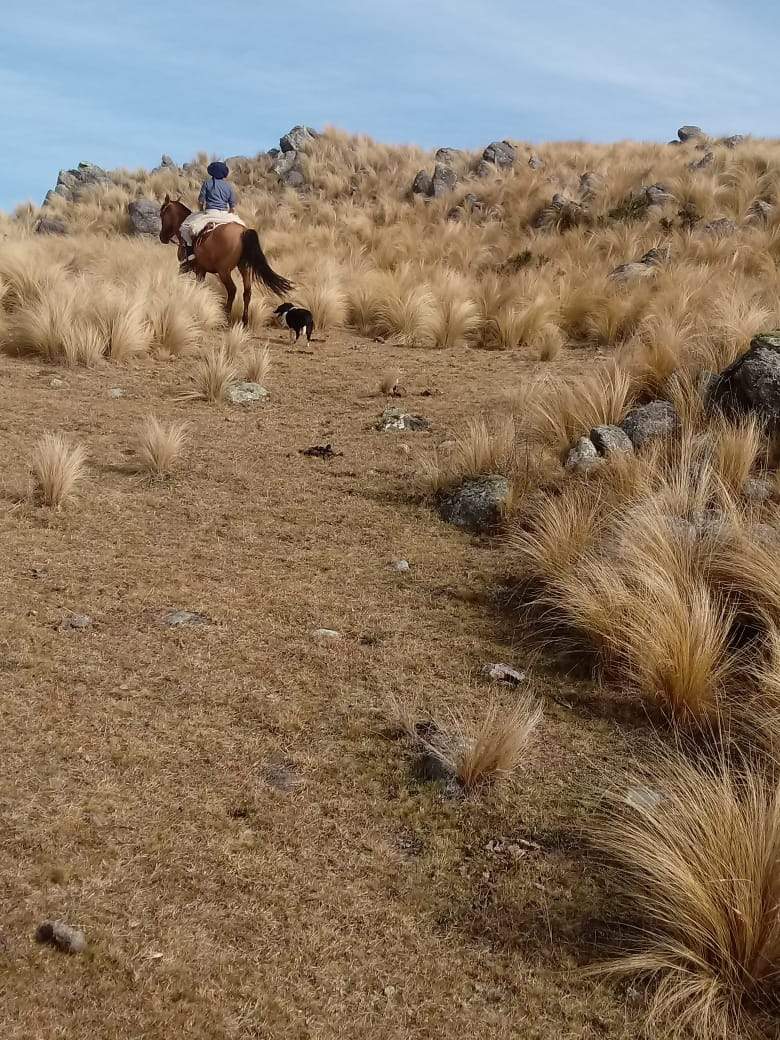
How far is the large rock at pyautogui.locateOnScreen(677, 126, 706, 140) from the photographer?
25.6 meters

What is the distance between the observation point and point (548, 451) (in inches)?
204

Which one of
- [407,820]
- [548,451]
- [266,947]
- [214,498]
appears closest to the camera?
[266,947]

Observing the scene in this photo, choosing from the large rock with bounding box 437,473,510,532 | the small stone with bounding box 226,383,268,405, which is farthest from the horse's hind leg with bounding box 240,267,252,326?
the large rock with bounding box 437,473,510,532

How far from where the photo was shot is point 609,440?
4.92m

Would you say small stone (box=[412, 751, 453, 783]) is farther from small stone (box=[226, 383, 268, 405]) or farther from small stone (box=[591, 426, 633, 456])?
small stone (box=[226, 383, 268, 405])

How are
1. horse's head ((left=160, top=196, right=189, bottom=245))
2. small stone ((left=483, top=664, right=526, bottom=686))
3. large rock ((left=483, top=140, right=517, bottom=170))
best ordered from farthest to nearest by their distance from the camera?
large rock ((left=483, top=140, right=517, bottom=170)) < horse's head ((left=160, top=196, right=189, bottom=245)) < small stone ((left=483, top=664, right=526, bottom=686))

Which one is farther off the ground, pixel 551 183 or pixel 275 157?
pixel 275 157

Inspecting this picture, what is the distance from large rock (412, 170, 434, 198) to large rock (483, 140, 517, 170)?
8.12 feet

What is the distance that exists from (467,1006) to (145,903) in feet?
2.54

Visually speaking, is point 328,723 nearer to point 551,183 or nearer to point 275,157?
point 551,183

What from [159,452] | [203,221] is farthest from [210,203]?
[159,452]

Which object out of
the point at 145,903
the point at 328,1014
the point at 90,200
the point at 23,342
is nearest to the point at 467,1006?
the point at 328,1014

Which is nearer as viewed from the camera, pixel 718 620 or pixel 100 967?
pixel 100 967

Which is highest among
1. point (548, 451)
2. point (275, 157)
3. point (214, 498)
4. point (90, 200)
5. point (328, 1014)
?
point (275, 157)
